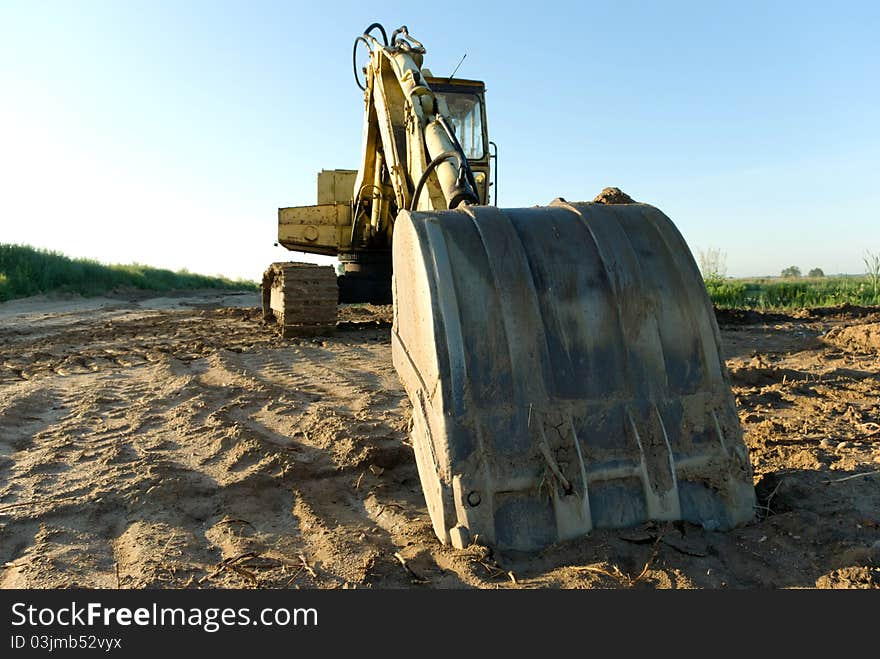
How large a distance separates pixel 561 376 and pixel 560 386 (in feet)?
0.13

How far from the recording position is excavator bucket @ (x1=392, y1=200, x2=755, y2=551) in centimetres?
236

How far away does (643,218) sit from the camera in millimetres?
2988

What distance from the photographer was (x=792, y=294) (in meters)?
16.0

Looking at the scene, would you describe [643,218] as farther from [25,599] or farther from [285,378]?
[285,378]

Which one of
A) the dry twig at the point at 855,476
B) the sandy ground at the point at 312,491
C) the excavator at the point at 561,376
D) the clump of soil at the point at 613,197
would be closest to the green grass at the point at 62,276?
the sandy ground at the point at 312,491

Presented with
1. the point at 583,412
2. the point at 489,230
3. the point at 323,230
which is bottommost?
the point at 583,412

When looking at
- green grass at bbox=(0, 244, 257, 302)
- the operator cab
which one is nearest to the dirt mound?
A: the operator cab

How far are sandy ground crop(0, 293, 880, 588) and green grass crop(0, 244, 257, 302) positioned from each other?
1648 cm

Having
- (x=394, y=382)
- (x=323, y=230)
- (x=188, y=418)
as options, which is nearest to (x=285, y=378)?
(x=394, y=382)

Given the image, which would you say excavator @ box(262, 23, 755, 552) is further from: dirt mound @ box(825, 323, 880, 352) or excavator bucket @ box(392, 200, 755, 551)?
dirt mound @ box(825, 323, 880, 352)

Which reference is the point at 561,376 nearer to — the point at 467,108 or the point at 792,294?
the point at 467,108

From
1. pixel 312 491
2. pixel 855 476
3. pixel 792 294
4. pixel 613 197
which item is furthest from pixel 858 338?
pixel 792 294

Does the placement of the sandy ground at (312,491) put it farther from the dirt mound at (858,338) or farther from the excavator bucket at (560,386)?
the dirt mound at (858,338)

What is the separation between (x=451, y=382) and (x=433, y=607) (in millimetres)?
766
